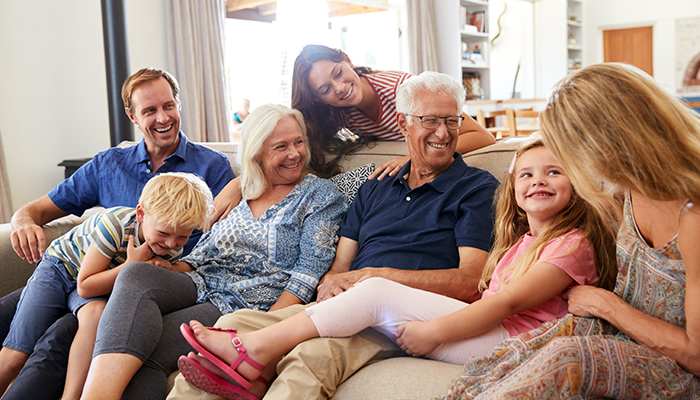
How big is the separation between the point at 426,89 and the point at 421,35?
190 inches

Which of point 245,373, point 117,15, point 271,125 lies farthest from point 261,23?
point 245,373

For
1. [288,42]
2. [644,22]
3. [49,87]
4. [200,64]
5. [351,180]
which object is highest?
[644,22]

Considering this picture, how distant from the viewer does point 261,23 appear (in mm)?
5527

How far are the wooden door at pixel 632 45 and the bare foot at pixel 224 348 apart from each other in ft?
32.3

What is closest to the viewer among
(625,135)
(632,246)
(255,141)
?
(625,135)

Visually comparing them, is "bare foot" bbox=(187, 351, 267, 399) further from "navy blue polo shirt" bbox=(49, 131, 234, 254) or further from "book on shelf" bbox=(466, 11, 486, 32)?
"book on shelf" bbox=(466, 11, 486, 32)

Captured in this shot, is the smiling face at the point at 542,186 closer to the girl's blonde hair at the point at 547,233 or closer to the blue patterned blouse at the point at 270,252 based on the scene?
the girl's blonde hair at the point at 547,233

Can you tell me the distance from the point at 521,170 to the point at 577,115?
1.27ft

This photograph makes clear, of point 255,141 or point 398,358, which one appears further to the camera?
point 255,141

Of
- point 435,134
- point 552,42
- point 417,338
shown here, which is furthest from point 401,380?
point 552,42

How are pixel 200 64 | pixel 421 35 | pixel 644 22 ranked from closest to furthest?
pixel 200 64 → pixel 421 35 → pixel 644 22

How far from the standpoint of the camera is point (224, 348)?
4.09ft

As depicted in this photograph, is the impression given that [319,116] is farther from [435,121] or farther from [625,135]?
[625,135]

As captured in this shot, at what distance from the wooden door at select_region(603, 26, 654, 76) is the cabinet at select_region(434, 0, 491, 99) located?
361cm
